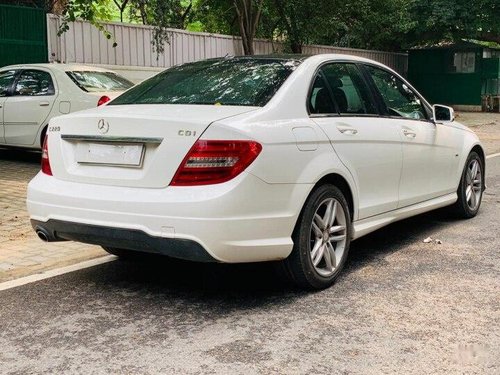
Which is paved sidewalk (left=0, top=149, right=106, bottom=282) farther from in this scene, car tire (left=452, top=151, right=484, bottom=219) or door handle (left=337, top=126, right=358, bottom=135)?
car tire (left=452, top=151, right=484, bottom=219)

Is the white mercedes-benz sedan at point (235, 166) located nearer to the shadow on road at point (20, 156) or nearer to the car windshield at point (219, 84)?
the car windshield at point (219, 84)

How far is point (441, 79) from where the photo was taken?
27.7 meters

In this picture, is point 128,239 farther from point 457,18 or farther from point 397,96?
point 457,18

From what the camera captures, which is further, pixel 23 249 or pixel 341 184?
pixel 23 249

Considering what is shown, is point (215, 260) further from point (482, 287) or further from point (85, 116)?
point (482, 287)

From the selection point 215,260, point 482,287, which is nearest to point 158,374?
point 215,260

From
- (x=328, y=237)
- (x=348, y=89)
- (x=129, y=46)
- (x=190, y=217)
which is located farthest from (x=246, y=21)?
(x=190, y=217)

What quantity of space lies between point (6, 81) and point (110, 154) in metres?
7.75

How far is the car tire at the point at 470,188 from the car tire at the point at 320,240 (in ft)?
7.96

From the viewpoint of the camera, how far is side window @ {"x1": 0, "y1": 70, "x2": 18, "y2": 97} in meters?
11.2

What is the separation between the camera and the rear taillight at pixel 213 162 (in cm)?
405

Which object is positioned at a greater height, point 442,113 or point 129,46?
point 129,46

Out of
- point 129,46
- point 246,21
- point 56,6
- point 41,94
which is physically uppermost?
point 56,6

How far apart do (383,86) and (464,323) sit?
2.44 metres
